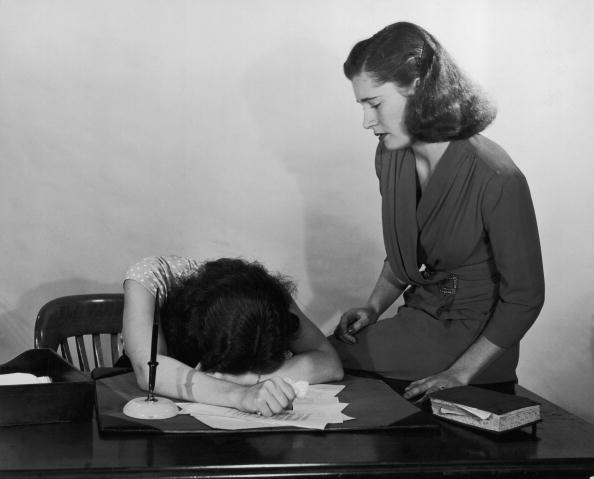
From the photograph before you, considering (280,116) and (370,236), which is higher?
(280,116)

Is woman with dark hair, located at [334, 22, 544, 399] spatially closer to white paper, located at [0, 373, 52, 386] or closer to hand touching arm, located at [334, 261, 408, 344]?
hand touching arm, located at [334, 261, 408, 344]

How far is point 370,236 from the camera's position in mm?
3830

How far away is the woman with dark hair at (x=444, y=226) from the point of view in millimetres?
2115

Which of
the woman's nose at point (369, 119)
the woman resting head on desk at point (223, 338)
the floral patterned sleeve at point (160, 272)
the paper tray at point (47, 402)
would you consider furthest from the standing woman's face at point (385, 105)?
the paper tray at point (47, 402)

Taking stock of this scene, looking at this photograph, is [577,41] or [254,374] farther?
[577,41]

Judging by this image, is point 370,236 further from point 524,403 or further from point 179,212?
point 524,403

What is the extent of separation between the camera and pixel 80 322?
2457mm

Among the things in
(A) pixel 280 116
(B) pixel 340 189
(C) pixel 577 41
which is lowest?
(B) pixel 340 189

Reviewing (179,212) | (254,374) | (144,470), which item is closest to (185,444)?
(144,470)

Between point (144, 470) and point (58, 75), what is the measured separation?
257 cm

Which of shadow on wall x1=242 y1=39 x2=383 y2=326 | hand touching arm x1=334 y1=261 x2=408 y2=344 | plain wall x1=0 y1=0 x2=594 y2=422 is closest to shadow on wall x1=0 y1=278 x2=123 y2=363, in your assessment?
plain wall x1=0 y1=0 x2=594 y2=422

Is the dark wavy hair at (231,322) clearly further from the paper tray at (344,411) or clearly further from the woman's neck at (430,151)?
the woman's neck at (430,151)

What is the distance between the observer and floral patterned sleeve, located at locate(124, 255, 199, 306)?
79.4 inches

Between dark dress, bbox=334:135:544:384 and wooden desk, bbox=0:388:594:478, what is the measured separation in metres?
0.58
